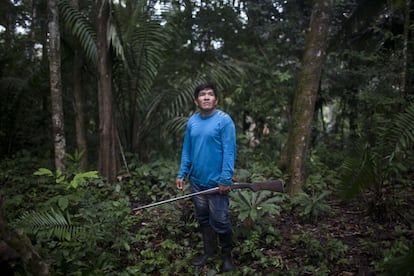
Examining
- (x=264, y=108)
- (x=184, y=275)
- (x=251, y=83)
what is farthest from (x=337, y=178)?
(x=184, y=275)

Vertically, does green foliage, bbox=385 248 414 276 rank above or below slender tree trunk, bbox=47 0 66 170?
below

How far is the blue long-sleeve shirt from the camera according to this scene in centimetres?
348

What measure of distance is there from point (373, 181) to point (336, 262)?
1111 mm

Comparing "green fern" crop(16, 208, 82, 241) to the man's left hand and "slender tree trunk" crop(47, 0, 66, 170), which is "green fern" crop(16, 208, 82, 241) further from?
"slender tree trunk" crop(47, 0, 66, 170)

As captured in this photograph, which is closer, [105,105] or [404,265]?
[404,265]

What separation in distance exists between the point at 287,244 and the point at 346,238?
0.70 meters

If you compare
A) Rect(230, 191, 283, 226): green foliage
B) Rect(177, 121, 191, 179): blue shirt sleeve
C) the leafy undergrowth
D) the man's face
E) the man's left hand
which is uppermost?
the man's face

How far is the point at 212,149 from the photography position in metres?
3.57

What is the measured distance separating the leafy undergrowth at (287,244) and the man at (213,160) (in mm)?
301

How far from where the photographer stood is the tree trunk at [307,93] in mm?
5047

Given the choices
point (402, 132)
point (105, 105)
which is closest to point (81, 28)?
point (105, 105)

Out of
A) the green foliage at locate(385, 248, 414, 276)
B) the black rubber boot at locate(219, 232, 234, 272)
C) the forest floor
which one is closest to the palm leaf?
the black rubber boot at locate(219, 232, 234, 272)

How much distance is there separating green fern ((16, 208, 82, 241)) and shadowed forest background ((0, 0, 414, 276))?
0.05 feet

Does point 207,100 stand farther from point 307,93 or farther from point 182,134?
point 182,134
